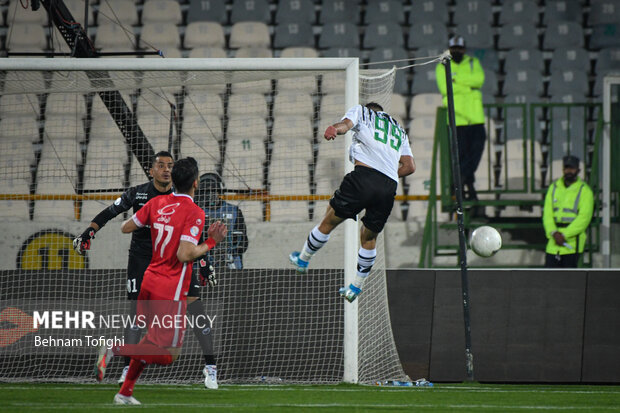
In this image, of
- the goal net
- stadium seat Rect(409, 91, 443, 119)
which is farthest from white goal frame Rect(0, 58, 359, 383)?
stadium seat Rect(409, 91, 443, 119)

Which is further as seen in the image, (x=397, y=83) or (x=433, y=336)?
(x=397, y=83)

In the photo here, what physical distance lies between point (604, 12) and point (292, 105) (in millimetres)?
6102

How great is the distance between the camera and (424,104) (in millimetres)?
13617

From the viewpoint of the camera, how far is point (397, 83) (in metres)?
14.2

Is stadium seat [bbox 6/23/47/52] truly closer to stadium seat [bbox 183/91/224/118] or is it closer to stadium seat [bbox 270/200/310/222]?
stadium seat [bbox 183/91/224/118]

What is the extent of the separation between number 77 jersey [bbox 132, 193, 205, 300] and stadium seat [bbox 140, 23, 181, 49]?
8.52 meters

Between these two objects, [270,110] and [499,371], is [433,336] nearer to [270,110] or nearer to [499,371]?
[499,371]

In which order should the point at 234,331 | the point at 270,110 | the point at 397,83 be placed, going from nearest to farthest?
the point at 234,331 < the point at 270,110 < the point at 397,83

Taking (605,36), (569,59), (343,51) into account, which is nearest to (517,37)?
A: (569,59)

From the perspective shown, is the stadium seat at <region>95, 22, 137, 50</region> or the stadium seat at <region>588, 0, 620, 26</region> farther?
the stadium seat at <region>588, 0, 620, 26</region>

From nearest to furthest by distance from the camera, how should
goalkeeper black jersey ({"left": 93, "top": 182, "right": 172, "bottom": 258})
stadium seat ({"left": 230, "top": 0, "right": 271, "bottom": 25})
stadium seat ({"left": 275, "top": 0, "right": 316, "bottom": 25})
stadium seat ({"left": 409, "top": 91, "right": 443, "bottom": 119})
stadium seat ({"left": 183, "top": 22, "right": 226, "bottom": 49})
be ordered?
goalkeeper black jersey ({"left": 93, "top": 182, "right": 172, "bottom": 258}) → stadium seat ({"left": 409, "top": 91, "right": 443, "bottom": 119}) → stadium seat ({"left": 183, "top": 22, "right": 226, "bottom": 49}) → stadium seat ({"left": 275, "top": 0, "right": 316, "bottom": 25}) → stadium seat ({"left": 230, "top": 0, "right": 271, "bottom": 25})

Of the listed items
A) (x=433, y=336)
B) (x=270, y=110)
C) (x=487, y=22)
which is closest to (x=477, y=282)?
(x=433, y=336)

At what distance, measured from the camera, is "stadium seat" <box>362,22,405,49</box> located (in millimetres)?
14297

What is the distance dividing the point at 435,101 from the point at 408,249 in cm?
272
